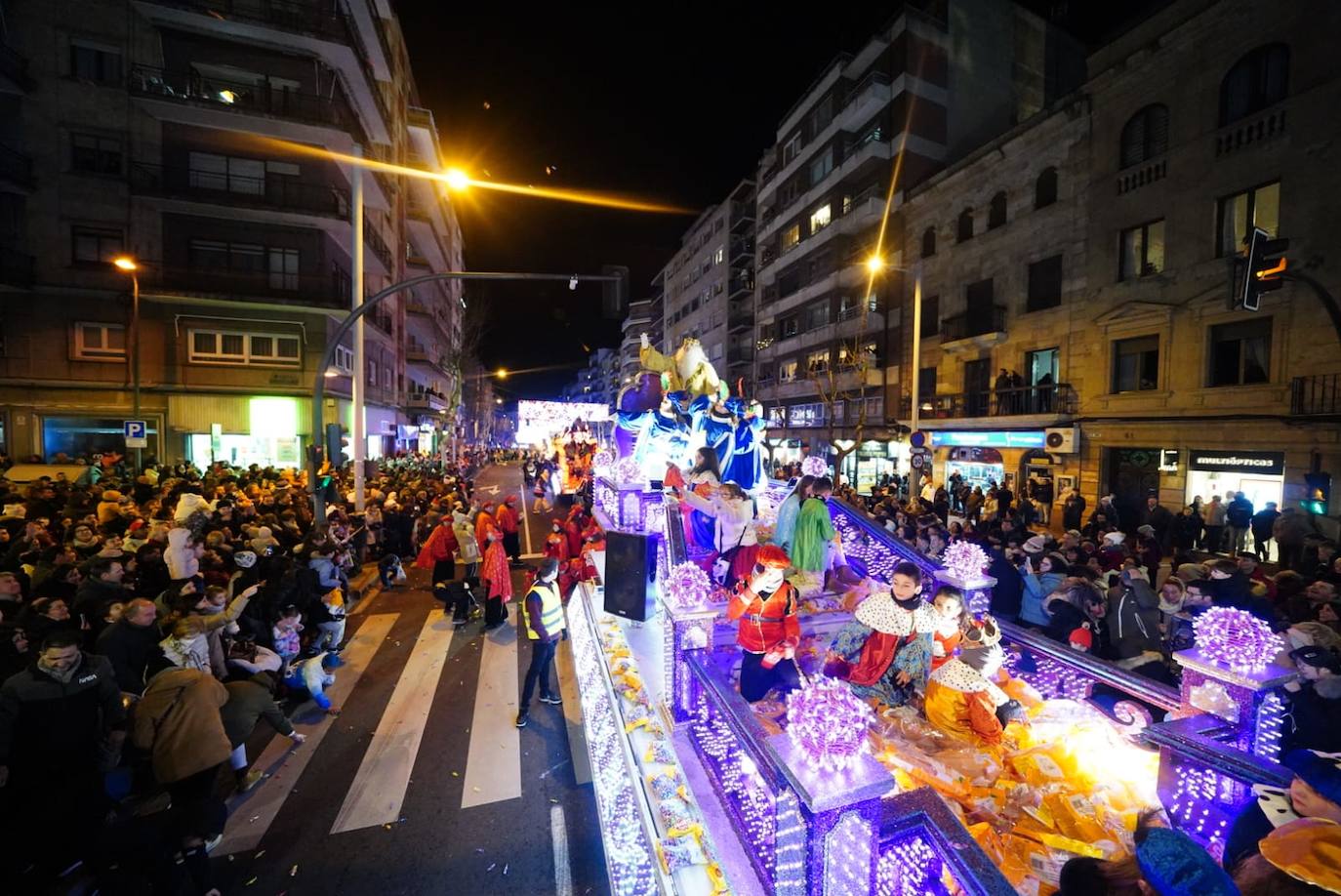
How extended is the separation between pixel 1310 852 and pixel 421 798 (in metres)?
6.15

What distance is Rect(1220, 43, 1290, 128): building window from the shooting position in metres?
13.3

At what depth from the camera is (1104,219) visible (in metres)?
17.5

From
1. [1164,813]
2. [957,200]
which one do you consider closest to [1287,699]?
[1164,813]

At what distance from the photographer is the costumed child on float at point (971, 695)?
3990 mm

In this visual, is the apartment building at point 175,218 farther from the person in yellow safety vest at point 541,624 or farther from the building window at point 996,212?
the building window at point 996,212

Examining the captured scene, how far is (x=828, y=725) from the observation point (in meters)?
2.52

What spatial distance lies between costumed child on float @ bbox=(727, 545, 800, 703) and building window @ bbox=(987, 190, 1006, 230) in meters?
23.2

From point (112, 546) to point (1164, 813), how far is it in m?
11.3

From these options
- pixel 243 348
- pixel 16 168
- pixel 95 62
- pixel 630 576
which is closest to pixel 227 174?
pixel 95 62

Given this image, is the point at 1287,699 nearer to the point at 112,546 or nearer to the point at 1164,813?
the point at 1164,813

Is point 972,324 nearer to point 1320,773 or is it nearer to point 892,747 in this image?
point 892,747

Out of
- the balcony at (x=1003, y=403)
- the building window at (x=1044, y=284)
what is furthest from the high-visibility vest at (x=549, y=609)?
the building window at (x=1044, y=284)

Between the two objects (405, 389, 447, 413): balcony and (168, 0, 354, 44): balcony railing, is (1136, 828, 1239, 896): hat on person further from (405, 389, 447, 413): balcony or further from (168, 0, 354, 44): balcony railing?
(405, 389, 447, 413): balcony

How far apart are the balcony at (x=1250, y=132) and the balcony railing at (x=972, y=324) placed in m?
7.41
